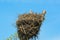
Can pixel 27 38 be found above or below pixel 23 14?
below

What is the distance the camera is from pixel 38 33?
21438 mm

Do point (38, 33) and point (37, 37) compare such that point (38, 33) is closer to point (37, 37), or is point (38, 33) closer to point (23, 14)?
point (37, 37)

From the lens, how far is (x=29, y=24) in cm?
2133

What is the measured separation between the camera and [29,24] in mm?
21328

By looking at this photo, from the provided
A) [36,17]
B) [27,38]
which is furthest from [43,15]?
[27,38]

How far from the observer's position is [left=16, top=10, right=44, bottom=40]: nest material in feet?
69.7

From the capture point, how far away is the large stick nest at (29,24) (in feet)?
69.7

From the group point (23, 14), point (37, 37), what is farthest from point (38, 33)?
point (23, 14)

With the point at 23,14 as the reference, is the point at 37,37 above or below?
below

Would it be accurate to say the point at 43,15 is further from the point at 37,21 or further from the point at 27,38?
the point at 27,38

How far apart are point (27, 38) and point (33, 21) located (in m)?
1.24

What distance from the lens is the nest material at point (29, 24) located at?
69.7 ft

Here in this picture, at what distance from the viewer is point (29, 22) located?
21.3 m

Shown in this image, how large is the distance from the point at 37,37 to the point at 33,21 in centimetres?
114
